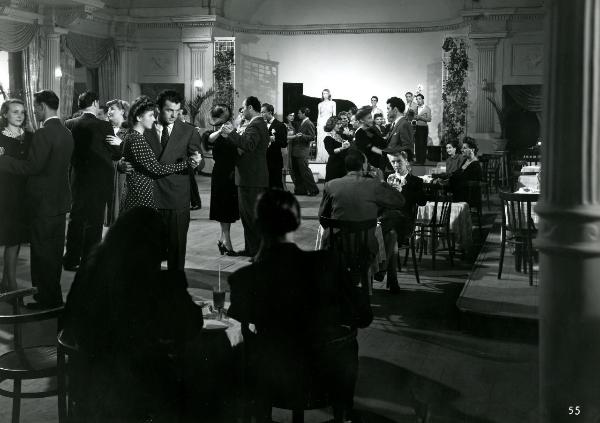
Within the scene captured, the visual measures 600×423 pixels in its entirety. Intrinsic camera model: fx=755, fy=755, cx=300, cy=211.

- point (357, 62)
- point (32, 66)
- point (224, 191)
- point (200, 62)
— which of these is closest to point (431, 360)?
point (224, 191)

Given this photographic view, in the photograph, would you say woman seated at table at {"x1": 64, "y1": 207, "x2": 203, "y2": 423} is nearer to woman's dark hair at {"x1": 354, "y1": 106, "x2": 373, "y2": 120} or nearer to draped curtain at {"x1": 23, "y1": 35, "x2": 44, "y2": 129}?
woman's dark hair at {"x1": 354, "y1": 106, "x2": 373, "y2": 120}

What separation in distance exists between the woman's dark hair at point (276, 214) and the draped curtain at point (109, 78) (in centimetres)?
1493

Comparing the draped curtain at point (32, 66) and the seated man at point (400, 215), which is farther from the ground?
the draped curtain at point (32, 66)

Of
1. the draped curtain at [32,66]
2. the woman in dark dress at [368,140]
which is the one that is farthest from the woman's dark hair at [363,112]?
the draped curtain at [32,66]

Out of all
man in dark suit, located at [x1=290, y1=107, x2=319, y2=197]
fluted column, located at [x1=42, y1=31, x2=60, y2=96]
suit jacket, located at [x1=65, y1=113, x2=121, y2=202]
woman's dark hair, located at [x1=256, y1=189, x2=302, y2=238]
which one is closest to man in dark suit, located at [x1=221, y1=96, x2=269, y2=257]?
suit jacket, located at [x1=65, y1=113, x2=121, y2=202]

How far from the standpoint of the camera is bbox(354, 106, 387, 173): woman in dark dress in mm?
8031

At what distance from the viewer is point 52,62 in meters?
14.2

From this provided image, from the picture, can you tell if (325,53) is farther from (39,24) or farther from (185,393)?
(185,393)

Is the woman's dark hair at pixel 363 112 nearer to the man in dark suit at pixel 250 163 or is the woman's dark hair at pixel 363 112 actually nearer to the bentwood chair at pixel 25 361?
the man in dark suit at pixel 250 163

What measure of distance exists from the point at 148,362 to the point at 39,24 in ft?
42.0

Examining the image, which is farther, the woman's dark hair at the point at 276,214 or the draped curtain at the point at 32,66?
the draped curtain at the point at 32,66

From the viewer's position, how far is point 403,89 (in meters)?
18.0

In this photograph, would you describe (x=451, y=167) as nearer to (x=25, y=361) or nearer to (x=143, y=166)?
(x=143, y=166)

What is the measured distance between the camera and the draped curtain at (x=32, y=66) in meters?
13.9
